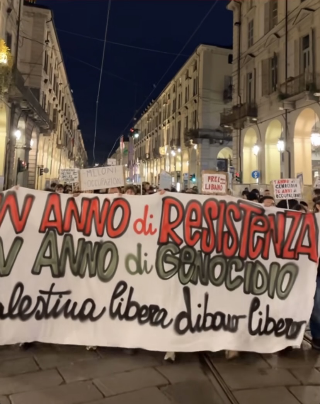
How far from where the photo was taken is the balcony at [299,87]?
60.3ft

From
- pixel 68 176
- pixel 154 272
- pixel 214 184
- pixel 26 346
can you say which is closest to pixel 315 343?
pixel 154 272

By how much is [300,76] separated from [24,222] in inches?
733

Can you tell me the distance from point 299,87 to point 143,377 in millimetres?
18828

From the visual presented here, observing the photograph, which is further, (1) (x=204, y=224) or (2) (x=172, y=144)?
(2) (x=172, y=144)

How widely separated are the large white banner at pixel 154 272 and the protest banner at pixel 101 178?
72.7 inches

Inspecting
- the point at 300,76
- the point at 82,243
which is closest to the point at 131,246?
the point at 82,243

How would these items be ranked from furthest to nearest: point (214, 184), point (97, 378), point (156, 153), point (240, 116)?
point (156, 153), point (240, 116), point (214, 184), point (97, 378)

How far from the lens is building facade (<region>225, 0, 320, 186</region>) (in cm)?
1962

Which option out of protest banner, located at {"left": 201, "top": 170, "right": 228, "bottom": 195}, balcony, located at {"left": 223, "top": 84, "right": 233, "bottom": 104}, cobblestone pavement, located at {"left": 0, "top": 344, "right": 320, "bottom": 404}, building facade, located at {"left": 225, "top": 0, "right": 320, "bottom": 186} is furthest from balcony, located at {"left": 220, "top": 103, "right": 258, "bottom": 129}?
cobblestone pavement, located at {"left": 0, "top": 344, "right": 320, "bottom": 404}

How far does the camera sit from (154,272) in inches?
164

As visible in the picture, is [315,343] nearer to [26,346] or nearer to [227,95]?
[26,346]

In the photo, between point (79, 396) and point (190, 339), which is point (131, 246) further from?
point (79, 396)

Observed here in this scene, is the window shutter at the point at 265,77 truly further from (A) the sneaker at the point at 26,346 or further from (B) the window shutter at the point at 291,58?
(A) the sneaker at the point at 26,346

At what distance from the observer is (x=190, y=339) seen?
4.09 meters
